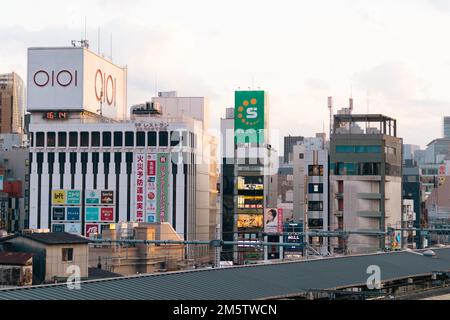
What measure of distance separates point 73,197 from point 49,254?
6776cm

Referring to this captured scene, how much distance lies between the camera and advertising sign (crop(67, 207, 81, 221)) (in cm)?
13138

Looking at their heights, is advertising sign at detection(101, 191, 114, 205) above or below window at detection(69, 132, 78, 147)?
below

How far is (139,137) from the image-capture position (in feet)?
433

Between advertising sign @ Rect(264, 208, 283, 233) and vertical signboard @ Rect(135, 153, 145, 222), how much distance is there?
56.9 feet

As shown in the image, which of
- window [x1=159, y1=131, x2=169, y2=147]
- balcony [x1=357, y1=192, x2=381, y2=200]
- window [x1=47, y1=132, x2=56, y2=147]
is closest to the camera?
balcony [x1=357, y1=192, x2=381, y2=200]

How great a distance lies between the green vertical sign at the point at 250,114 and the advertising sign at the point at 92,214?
22501 millimetres

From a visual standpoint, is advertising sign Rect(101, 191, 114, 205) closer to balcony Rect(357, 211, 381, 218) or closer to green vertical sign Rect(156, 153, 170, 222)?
green vertical sign Rect(156, 153, 170, 222)

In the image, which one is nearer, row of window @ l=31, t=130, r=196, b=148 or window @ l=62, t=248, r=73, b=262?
window @ l=62, t=248, r=73, b=262

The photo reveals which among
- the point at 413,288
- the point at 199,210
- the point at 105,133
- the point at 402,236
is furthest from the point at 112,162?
the point at 413,288

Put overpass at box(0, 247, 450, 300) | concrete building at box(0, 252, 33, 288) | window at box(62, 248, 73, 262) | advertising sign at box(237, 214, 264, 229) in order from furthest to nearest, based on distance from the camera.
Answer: advertising sign at box(237, 214, 264, 229)
window at box(62, 248, 73, 262)
concrete building at box(0, 252, 33, 288)
overpass at box(0, 247, 450, 300)

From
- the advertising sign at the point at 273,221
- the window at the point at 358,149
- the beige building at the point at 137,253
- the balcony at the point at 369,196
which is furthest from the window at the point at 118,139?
the balcony at the point at 369,196

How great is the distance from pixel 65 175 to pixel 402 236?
48185 millimetres

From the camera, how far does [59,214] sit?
13288 centimetres

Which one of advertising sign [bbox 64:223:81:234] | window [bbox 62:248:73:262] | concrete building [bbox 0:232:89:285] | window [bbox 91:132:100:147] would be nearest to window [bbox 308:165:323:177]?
window [bbox 91:132:100:147]
